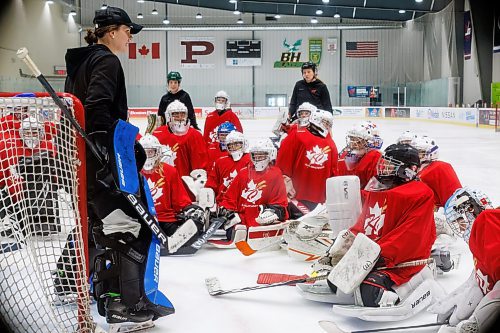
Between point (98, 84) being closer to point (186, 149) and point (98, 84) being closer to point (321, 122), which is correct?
point (321, 122)

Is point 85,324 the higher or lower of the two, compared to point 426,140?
lower

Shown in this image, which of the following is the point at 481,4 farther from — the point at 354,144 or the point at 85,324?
the point at 85,324

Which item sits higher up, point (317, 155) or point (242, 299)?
point (317, 155)

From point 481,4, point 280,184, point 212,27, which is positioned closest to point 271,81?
point 212,27

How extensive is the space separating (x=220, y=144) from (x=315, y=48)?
71.5ft

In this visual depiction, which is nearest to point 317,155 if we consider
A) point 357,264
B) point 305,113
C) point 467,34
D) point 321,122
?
point 321,122

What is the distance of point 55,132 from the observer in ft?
7.62

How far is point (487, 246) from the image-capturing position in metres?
2.17

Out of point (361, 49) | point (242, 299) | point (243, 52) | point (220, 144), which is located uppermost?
point (361, 49)

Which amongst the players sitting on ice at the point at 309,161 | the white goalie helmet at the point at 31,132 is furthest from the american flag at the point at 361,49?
the white goalie helmet at the point at 31,132

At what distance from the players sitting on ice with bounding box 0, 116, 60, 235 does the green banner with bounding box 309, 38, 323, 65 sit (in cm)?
2489

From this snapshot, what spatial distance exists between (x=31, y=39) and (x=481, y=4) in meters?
14.5

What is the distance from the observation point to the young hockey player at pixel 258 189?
453 cm

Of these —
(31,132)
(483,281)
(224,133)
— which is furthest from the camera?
(224,133)
